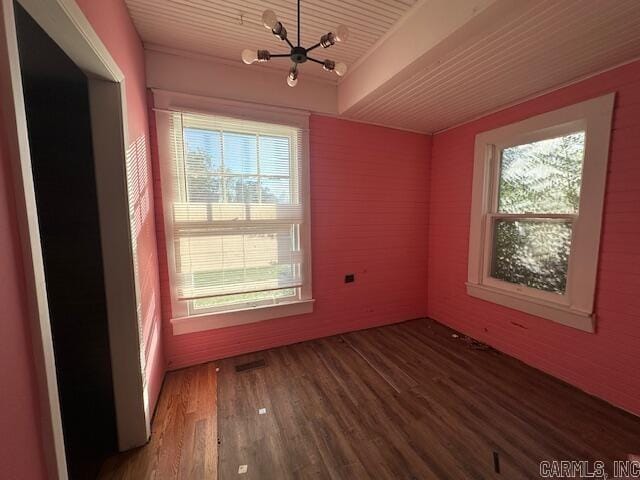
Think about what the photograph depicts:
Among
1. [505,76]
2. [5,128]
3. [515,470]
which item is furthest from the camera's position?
[505,76]

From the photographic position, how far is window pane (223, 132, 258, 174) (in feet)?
7.23

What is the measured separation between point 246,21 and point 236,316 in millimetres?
2313

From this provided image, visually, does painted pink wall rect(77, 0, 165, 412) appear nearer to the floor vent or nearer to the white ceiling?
the white ceiling

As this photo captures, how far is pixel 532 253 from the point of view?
2.31 meters

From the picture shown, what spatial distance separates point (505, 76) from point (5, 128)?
2704 mm

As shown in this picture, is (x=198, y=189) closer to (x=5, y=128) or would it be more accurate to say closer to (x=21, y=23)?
(x=21, y=23)

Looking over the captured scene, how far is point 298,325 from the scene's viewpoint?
267 cm

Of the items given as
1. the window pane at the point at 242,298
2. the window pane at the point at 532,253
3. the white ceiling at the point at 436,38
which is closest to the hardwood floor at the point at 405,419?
the window pane at the point at 242,298

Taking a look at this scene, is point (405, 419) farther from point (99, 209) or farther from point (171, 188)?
point (171, 188)

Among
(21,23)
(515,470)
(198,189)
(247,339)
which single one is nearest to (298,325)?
(247,339)

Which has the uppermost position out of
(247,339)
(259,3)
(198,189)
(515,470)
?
(259,3)

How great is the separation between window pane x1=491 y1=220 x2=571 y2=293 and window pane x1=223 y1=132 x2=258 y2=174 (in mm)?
2500

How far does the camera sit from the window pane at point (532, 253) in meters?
2.11

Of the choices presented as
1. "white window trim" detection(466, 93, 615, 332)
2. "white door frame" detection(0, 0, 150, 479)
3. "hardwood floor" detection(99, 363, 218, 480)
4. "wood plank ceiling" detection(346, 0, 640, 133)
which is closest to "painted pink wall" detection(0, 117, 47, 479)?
"white door frame" detection(0, 0, 150, 479)
